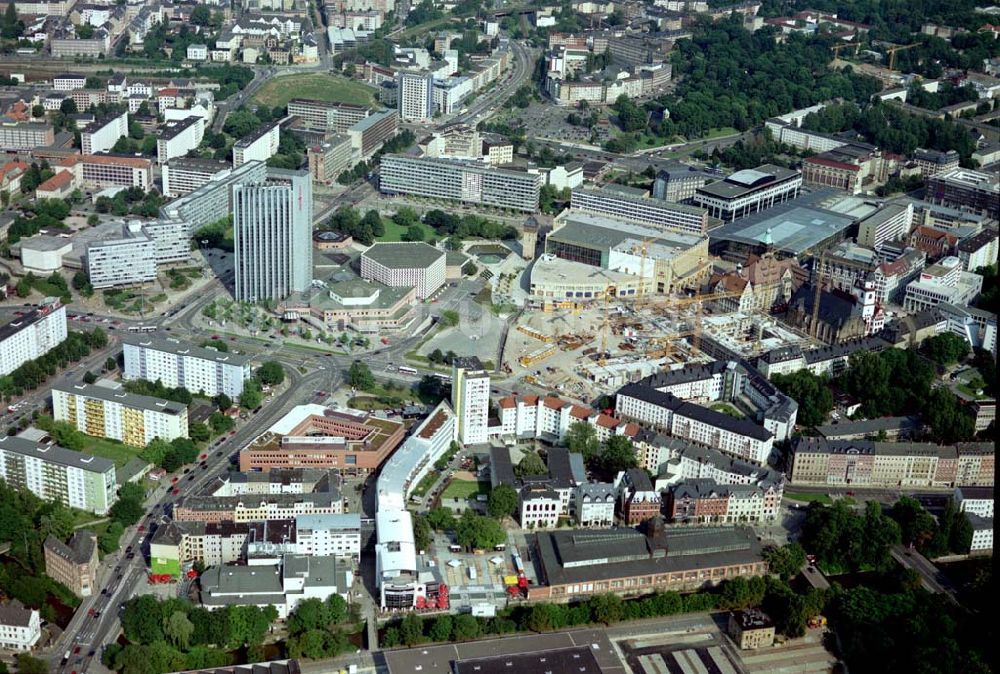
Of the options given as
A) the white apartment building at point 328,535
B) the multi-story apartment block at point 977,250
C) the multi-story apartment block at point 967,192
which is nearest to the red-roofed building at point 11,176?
the white apartment building at point 328,535

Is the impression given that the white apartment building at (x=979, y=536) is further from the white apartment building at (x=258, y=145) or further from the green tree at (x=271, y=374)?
the white apartment building at (x=258, y=145)

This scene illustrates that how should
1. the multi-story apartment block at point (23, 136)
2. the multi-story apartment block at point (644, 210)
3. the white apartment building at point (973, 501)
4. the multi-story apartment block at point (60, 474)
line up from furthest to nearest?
1. the multi-story apartment block at point (23, 136)
2. the multi-story apartment block at point (644, 210)
3. the white apartment building at point (973, 501)
4. the multi-story apartment block at point (60, 474)

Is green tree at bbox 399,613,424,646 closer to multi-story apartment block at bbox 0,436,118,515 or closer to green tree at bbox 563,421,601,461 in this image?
green tree at bbox 563,421,601,461

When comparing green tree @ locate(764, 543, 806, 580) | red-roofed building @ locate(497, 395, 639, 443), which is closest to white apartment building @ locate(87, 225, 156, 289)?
red-roofed building @ locate(497, 395, 639, 443)

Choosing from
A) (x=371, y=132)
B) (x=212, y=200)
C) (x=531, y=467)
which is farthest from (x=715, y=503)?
(x=371, y=132)

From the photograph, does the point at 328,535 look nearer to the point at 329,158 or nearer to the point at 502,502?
the point at 502,502

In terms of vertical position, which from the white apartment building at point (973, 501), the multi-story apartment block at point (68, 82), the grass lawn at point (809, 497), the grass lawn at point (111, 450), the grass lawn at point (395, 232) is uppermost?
the multi-story apartment block at point (68, 82)

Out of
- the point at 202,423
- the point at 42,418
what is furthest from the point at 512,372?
the point at 42,418

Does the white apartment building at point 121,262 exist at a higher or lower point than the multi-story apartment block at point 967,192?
lower
